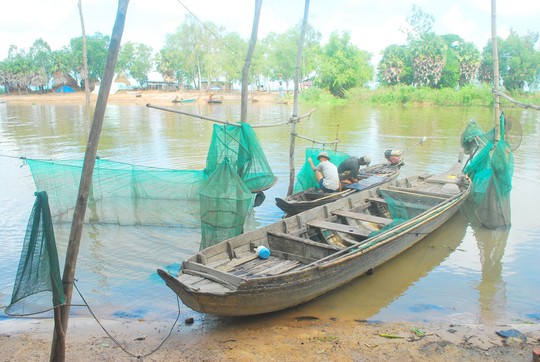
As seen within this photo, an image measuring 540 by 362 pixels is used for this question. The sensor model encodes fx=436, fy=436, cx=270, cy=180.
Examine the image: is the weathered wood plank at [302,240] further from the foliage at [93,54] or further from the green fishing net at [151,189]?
the foliage at [93,54]

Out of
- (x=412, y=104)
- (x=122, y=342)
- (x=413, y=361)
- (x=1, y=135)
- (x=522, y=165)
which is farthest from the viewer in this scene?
(x=412, y=104)

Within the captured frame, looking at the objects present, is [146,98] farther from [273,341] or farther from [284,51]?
[273,341]

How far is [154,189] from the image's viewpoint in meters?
7.48

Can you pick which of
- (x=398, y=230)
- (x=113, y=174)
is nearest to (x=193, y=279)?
(x=398, y=230)

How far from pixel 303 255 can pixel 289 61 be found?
56359 mm

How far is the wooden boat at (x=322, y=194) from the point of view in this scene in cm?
761

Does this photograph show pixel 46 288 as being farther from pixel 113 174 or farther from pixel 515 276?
pixel 515 276

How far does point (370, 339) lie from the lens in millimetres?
4406

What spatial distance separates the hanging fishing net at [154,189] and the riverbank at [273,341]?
289 centimetres

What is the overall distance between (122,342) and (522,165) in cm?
1266

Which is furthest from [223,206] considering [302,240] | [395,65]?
[395,65]

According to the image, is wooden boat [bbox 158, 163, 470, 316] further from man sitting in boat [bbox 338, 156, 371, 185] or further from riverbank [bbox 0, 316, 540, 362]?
man sitting in boat [bbox 338, 156, 371, 185]

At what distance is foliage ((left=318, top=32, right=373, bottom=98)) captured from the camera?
4653cm

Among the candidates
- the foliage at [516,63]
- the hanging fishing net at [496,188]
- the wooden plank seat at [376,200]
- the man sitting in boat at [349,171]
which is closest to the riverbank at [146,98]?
the foliage at [516,63]
